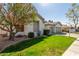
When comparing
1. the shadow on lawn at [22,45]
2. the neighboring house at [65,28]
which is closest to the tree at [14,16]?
the shadow on lawn at [22,45]

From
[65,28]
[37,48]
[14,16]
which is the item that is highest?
[14,16]

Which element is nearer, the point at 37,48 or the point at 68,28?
the point at 37,48

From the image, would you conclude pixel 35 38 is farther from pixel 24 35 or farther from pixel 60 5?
pixel 60 5

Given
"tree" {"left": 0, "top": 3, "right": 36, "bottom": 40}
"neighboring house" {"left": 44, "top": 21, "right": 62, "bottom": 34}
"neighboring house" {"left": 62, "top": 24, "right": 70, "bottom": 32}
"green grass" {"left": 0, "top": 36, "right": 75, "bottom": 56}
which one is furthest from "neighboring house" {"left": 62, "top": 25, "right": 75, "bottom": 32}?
"tree" {"left": 0, "top": 3, "right": 36, "bottom": 40}

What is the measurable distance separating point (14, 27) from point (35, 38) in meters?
0.65

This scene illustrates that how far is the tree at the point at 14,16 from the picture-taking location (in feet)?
18.0

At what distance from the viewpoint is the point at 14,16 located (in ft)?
19.0

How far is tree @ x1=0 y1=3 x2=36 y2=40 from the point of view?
547cm

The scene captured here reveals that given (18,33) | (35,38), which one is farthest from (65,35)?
(18,33)

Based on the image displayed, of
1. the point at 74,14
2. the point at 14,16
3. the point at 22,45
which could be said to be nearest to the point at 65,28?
the point at 74,14

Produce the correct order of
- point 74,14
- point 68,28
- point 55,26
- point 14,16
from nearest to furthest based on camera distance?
point 74,14, point 68,28, point 14,16, point 55,26

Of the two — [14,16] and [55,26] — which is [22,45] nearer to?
[14,16]

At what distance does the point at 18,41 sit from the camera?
5.89m

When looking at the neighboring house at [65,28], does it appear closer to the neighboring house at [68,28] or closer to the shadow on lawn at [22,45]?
the neighboring house at [68,28]
